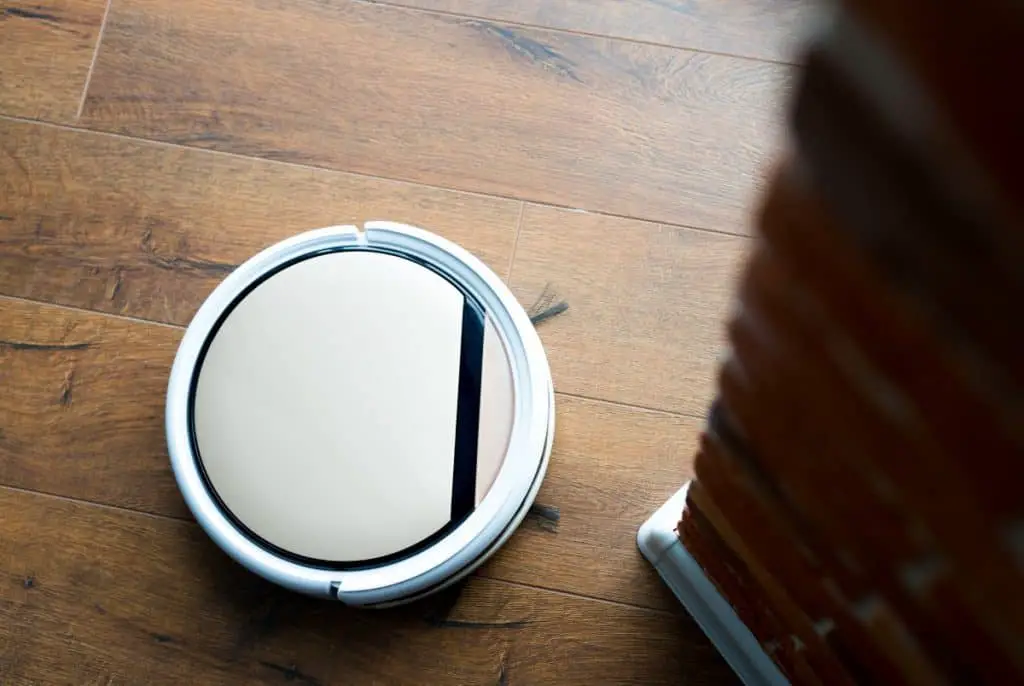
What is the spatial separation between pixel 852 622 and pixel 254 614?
681 mm

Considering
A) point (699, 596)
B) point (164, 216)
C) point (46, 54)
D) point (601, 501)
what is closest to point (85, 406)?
point (164, 216)

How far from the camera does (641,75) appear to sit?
44.8 inches

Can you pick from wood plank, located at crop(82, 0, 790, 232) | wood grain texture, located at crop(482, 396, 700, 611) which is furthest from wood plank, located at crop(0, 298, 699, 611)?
wood plank, located at crop(82, 0, 790, 232)

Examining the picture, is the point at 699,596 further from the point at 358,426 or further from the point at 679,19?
the point at 679,19

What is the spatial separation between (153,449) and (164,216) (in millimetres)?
280

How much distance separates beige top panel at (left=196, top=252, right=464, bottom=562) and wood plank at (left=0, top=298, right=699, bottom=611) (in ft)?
0.53

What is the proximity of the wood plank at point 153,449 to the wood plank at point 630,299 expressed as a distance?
3cm

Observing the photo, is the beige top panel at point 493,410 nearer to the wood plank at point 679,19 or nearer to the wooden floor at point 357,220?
the wooden floor at point 357,220

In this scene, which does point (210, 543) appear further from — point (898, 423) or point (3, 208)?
point (898, 423)

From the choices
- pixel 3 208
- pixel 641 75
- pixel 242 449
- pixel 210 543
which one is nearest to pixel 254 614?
pixel 210 543

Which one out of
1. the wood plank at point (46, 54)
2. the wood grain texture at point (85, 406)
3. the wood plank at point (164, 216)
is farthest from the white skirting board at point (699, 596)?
the wood plank at point (46, 54)

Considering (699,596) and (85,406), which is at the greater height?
(699,596)

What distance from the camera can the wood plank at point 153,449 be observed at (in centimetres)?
102

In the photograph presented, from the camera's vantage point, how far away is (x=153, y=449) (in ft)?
3.51
